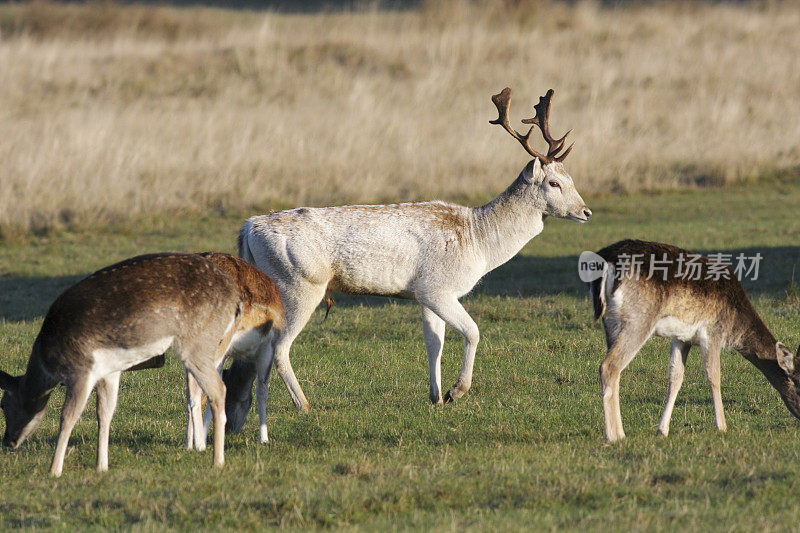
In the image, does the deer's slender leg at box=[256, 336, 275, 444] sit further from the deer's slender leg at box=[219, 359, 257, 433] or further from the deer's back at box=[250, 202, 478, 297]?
the deer's back at box=[250, 202, 478, 297]

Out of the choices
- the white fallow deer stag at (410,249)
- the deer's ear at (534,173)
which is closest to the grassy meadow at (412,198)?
the white fallow deer stag at (410,249)

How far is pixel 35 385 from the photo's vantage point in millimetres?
6754

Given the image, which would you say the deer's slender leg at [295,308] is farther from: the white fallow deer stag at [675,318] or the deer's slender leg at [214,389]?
→ the white fallow deer stag at [675,318]

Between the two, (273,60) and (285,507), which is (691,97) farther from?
(285,507)

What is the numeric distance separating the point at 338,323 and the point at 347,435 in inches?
161

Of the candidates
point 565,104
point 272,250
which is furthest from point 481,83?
point 272,250

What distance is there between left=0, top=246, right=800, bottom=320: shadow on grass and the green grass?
93 millimetres

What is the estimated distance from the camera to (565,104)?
88.0 feet

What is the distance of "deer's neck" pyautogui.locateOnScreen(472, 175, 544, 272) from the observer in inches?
363

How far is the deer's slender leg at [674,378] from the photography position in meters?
7.37

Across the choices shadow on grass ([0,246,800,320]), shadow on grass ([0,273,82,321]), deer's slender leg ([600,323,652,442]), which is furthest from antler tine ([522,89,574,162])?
shadow on grass ([0,273,82,321])

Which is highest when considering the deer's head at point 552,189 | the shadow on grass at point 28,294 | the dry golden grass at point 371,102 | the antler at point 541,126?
the antler at point 541,126

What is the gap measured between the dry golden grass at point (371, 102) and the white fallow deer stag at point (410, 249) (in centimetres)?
1070

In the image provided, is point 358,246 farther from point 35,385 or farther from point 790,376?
point 790,376
